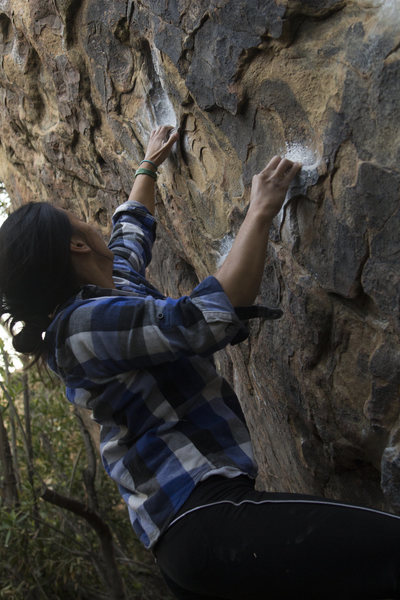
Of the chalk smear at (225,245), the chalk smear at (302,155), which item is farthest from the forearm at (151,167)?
the chalk smear at (302,155)

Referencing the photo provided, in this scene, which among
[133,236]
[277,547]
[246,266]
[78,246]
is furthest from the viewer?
[133,236]

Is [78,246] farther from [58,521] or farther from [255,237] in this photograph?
[58,521]

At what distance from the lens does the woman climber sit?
131 cm

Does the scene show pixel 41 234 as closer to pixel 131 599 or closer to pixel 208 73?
pixel 208 73

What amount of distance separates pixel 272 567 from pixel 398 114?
3.37 feet

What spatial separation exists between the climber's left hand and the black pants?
1238 mm

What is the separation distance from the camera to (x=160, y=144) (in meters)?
2.29

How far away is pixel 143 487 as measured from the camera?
1.53 metres

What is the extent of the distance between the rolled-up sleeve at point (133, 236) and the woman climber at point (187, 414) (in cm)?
38

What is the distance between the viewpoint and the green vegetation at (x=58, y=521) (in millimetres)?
3893

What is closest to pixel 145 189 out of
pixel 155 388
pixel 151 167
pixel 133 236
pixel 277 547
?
pixel 151 167

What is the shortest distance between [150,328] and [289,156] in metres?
0.69

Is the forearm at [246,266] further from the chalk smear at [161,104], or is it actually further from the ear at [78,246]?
the chalk smear at [161,104]

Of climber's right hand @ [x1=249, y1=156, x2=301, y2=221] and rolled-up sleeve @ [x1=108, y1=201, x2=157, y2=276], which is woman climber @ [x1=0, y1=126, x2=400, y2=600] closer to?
climber's right hand @ [x1=249, y1=156, x2=301, y2=221]
